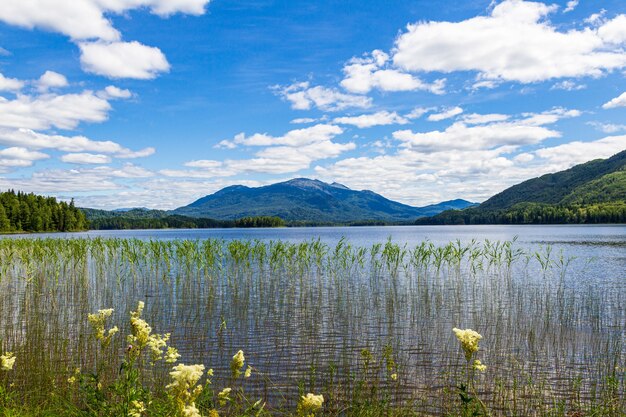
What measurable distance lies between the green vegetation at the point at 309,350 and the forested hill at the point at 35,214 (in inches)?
4611

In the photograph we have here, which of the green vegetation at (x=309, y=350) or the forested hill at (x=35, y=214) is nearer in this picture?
the green vegetation at (x=309, y=350)

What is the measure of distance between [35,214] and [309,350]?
482ft

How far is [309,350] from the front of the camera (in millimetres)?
16031

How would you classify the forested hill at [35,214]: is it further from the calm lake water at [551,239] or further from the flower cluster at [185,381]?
the flower cluster at [185,381]

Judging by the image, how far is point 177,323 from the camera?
19.5 meters

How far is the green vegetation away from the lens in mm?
8062

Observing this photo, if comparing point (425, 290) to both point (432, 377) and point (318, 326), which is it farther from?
point (432, 377)

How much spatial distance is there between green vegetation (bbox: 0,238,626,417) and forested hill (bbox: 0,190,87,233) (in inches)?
4611

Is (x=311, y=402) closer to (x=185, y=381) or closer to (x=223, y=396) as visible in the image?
(x=185, y=381)

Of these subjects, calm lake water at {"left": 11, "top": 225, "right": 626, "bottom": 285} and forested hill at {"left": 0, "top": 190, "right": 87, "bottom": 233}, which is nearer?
calm lake water at {"left": 11, "top": 225, "right": 626, "bottom": 285}

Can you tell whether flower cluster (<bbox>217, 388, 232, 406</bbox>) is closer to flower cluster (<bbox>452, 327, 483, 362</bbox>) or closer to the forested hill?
flower cluster (<bbox>452, 327, 483, 362</bbox>)

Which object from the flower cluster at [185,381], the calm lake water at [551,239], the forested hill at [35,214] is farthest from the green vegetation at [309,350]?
the forested hill at [35,214]

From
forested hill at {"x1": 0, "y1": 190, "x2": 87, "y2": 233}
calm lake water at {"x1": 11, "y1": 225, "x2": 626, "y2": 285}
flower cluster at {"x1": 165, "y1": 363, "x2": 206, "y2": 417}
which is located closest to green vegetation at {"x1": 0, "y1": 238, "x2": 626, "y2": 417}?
flower cluster at {"x1": 165, "y1": 363, "x2": 206, "y2": 417}

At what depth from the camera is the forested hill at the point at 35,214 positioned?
4933 inches
